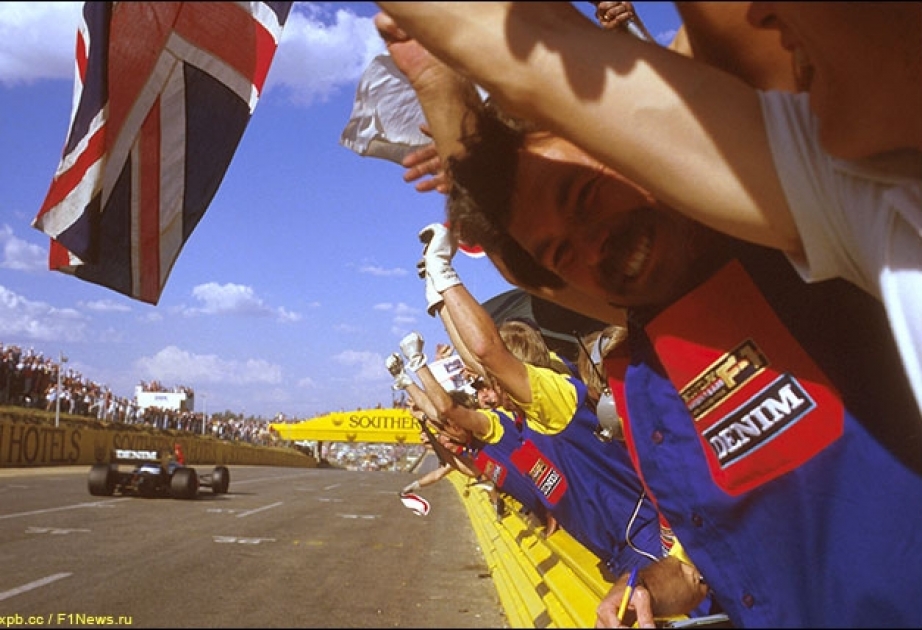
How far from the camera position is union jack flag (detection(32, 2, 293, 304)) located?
1.88m

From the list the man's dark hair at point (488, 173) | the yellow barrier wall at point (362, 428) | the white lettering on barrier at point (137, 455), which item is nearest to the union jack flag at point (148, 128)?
the man's dark hair at point (488, 173)

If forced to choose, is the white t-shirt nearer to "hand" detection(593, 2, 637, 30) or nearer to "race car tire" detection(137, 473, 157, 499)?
"hand" detection(593, 2, 637, 30)

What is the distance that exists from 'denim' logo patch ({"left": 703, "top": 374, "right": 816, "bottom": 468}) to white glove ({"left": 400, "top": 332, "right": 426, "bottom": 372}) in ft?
16.3

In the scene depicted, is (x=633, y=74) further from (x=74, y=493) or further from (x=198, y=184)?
(x=74, y=493)

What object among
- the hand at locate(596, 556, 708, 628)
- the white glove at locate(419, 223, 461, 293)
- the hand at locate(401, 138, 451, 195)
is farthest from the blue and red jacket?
the white glove at locate(419, 223, 461, 293)

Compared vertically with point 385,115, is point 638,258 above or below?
below

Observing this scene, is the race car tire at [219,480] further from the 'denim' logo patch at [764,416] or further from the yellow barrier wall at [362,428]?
the 'denim' logo patch at [764,416]

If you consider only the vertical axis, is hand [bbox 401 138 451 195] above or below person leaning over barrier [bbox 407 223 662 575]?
above

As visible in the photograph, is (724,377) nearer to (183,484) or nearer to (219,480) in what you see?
(183,484)

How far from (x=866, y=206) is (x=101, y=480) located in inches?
612

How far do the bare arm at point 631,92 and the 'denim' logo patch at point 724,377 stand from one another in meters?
0.27

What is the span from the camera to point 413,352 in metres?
6.16

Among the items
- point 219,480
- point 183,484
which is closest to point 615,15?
point 183,484

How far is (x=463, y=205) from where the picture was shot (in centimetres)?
159
